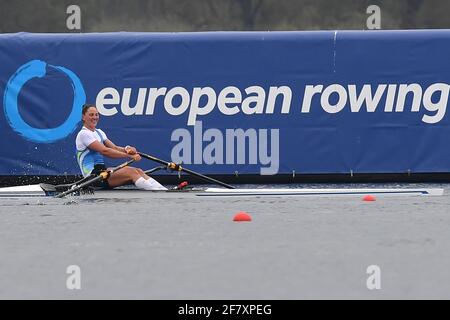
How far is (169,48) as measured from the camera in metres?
20.6

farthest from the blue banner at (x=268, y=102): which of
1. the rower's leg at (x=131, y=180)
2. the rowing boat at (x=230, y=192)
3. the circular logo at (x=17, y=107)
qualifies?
the rowing boat at (x=230, y=192)

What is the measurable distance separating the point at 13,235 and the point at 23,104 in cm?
949

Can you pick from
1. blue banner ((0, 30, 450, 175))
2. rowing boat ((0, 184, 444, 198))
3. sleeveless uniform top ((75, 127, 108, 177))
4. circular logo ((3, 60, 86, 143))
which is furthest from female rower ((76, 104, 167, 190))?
circular logo ((3, 60, 86, 143))

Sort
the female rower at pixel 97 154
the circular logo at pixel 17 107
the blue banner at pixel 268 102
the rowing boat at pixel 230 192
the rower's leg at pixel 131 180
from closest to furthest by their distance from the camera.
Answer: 1. the rowing boat at pixel 230 192
2. the female rower at pixel 97 154
3. the rower's leg at pixel 131 180
4. the blue banner at pixel 268 102
5. the circular logo at pixel 17 107

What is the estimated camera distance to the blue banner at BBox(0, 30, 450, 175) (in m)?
20.3

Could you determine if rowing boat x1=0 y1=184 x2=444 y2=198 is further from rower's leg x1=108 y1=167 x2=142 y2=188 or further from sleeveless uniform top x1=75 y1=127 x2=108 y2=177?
sleeveless uniform top x1=75 y1=127 x2=108 y2=177

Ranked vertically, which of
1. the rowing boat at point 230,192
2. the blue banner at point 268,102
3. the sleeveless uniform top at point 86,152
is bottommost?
the rowing boat at point 230,192

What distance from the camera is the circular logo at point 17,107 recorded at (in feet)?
67.8

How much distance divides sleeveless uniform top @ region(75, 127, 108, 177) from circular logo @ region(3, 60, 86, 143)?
9.54 feet

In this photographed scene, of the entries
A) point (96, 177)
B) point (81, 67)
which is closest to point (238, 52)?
point (81, 67)

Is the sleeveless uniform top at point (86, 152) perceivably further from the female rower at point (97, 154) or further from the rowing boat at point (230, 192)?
the rowing boat at point (230, 192)

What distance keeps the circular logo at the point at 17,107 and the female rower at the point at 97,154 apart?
109 inches
